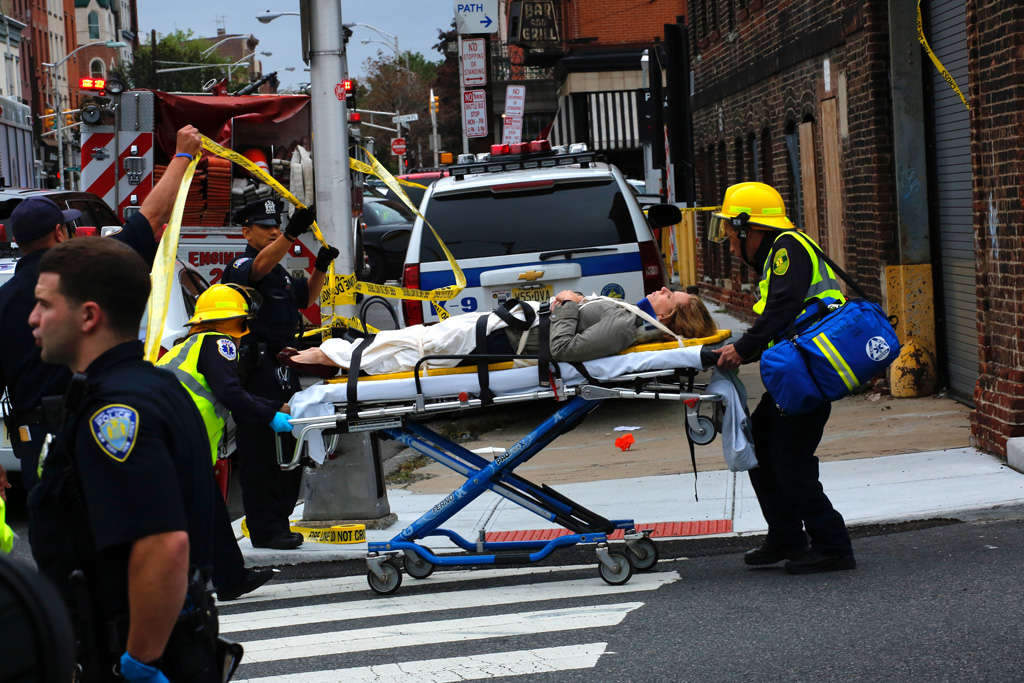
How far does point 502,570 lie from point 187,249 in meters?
7.81

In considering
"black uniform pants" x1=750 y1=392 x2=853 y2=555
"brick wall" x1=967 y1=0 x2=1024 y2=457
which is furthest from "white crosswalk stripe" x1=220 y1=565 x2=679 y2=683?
"brick wall" x1=967 y1=0 x2=1024 y2=457

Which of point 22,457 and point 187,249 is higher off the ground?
point 187,249

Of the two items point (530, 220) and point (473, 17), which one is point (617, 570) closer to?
point (530, 220)

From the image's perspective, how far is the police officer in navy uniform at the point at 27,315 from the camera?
5.02 metres

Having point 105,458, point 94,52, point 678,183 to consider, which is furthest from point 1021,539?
point 94,52

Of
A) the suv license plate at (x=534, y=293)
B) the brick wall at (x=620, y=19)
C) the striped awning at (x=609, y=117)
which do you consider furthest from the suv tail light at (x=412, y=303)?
the brick wall at (x=620, y=19)

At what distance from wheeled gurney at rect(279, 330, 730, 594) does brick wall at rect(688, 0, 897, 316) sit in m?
5.76

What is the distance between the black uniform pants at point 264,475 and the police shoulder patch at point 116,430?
14.5ft

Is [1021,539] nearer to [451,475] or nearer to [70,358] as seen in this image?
[451,475]

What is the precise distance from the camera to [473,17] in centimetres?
2112

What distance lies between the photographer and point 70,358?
286 centimetres

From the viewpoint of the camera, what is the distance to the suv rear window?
405 inches

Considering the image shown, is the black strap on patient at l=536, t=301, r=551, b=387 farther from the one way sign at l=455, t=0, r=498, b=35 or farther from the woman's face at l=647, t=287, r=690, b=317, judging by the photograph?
the one way sign at l=455, t=0, r=498, b=35

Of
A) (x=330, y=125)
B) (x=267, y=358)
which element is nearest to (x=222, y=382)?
(x=267, y=358)
